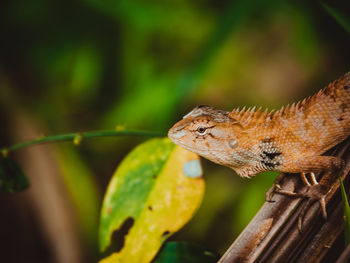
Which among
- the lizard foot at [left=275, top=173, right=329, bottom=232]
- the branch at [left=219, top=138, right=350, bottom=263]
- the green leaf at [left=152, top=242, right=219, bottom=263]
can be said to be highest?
the lizard foot at [left=275, top=173, right=329, bottom=232]

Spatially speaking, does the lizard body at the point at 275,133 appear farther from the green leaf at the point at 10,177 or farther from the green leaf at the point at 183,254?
the green leaf at the point at 10,177

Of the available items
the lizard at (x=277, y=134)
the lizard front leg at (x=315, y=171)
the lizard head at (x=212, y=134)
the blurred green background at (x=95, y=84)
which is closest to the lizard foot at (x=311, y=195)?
the lizard front leg at (x=315, y=171)

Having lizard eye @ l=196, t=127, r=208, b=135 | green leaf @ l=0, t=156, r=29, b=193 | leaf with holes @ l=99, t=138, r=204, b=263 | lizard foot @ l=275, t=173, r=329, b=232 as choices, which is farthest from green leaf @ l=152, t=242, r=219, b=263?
green leaf @ l=0, t=156, r=29, b=193

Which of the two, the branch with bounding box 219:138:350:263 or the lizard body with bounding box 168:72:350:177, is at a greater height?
the lizard body with bounding box 168:72:350:177

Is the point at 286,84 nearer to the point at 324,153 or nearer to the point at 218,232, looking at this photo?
the point at 218,232

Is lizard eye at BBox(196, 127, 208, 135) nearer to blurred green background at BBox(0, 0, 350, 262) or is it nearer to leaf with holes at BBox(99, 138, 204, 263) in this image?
leaf with holes at BBox(99, 138, 204, 263)

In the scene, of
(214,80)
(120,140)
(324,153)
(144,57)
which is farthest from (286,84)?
(324,153)
